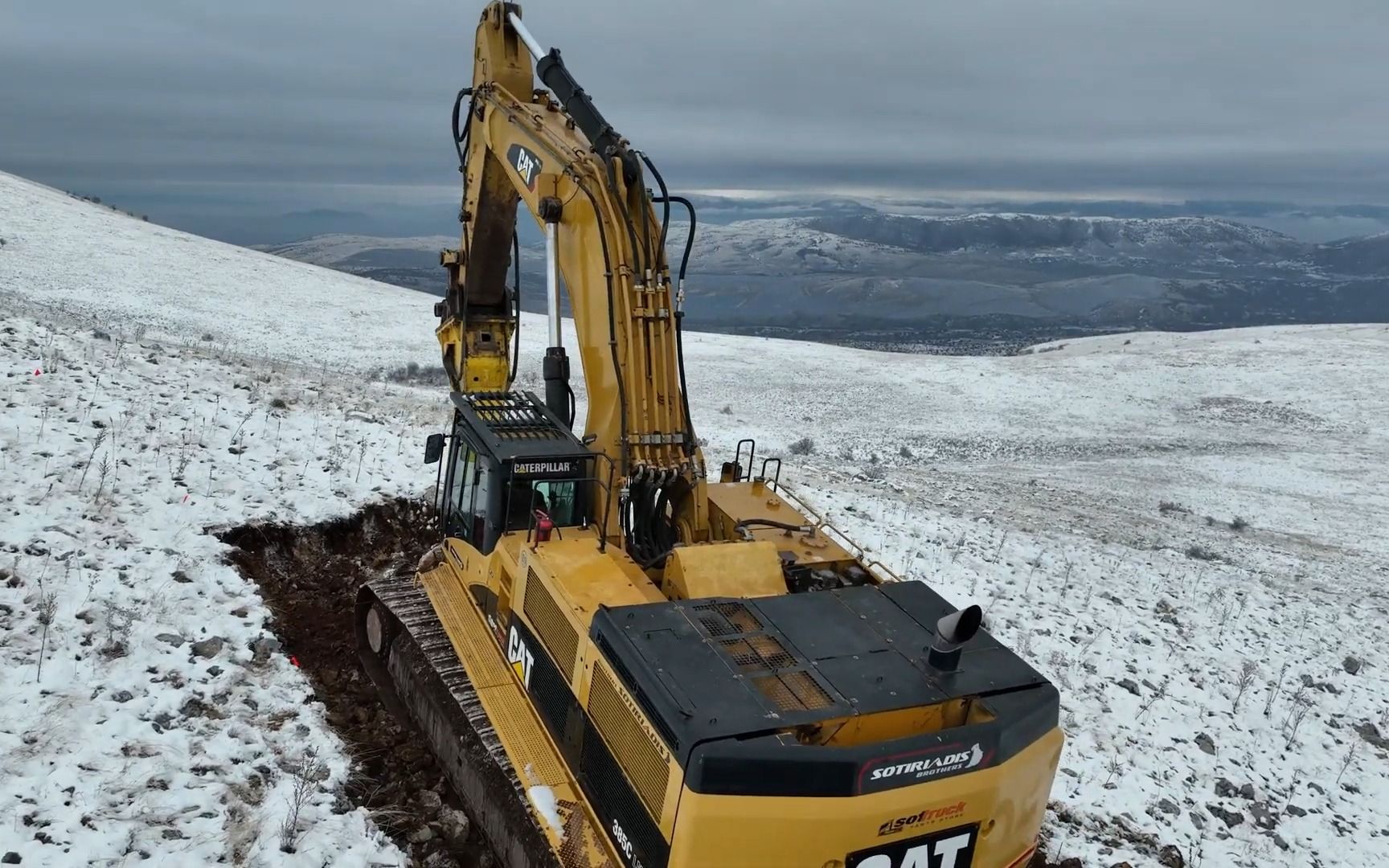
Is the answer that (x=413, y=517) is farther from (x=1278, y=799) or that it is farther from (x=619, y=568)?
(x=1278, y=799)

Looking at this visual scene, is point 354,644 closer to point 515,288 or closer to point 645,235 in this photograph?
point 515,288

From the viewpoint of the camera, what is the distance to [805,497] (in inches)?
634

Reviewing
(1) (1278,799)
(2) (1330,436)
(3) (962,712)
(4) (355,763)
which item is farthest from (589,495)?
(2) (1330,436)

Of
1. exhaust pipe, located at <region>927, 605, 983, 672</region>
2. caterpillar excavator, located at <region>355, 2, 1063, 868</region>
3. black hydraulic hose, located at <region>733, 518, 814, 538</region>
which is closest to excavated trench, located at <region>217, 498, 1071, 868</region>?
caterpillar excavator, located at <region>355, 2, 1063, 868</region>

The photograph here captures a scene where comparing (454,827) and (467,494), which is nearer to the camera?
(454,827)

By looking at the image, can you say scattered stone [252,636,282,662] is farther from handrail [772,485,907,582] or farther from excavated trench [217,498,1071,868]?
handrail [772,485,907,582]

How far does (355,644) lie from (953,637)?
6831 millimetres

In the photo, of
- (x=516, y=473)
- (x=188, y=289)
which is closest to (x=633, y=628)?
(x=516, y=473)

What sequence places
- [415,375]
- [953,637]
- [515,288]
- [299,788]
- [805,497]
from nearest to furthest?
[953,637], [299,788], [515,288], [805,497], [415,375]

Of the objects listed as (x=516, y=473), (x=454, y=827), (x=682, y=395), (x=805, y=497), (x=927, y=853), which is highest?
(x=682, y=395)

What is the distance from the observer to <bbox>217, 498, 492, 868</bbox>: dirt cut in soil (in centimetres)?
740

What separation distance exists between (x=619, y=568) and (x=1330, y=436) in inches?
1220

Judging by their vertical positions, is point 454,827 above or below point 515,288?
below

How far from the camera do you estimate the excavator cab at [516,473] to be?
26.3 feet
